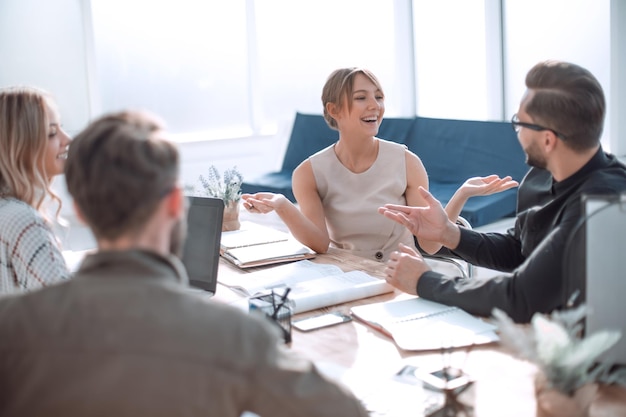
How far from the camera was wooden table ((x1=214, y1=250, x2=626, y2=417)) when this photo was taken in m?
1.49

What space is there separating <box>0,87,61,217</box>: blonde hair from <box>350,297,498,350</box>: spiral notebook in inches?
37.8

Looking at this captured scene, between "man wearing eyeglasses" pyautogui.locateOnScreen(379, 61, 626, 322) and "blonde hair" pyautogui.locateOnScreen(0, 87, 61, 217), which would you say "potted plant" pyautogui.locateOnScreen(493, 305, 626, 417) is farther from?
"blonde hair" pyautogui.locateOnScreen(0, 87, 61, 217)

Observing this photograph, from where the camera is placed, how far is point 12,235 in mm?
1994

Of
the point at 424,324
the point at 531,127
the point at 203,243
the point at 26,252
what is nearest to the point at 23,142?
the point at 26,252

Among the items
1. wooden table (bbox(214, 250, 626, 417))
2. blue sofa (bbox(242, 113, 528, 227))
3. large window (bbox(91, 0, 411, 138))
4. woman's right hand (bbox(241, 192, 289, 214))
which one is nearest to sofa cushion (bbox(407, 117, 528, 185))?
blue sofa (bbox(242, 113, 528, 227))

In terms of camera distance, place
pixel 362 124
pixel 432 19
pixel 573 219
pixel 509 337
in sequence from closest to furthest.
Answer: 1. pixel 509 337
2. pixel 573 219
3. pixel 362 124
4. pixel 432 19

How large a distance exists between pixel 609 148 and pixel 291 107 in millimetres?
3671

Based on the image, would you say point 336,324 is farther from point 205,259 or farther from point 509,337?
point 509,337

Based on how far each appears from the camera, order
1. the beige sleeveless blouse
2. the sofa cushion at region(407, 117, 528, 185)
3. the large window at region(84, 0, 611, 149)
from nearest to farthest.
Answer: the beige sleeveless blouse < the sofa cushion at region(407, 117, 528, 185) < the large window at region(84, 0, 611, 149)

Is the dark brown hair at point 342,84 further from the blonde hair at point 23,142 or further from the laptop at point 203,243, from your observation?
the blonde hair at point 23,142

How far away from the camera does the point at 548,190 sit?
88.1 inches

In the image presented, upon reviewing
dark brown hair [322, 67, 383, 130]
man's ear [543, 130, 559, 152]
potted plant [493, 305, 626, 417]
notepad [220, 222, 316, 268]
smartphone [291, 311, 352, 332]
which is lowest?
smartphone [291, 311, 352, 332]

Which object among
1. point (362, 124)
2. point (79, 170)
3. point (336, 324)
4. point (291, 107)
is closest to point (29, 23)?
point (291, 107)

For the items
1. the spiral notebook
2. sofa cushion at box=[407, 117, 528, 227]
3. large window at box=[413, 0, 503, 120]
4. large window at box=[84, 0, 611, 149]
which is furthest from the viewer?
large window at box=[84, 0, 611, 149]
